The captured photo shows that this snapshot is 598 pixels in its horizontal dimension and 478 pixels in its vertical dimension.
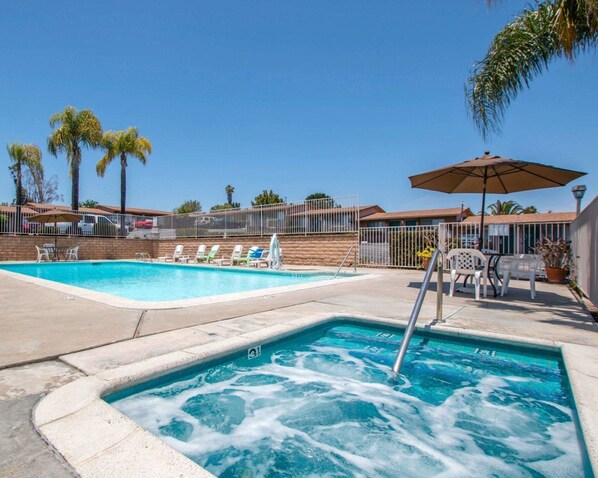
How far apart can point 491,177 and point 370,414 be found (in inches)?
267

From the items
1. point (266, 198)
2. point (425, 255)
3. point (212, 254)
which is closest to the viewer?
point (425, 255)

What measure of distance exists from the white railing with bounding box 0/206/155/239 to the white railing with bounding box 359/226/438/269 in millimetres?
14973

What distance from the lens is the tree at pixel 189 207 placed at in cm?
7056

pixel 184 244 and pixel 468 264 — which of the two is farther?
pixel 184 244

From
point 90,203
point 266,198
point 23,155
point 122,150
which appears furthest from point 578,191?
point 90,203

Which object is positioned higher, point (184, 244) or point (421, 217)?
point (421, 217)

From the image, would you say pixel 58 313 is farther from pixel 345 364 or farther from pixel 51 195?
pixel 51 195

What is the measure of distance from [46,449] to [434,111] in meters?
17.2

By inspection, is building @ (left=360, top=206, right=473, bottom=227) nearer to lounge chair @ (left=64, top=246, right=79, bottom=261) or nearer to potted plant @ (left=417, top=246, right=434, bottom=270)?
potted plant @ (left=417, top=246, right=434, bottom=270)

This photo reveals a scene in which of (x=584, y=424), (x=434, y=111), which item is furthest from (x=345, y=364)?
(x=434, y=111)

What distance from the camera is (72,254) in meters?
17.8

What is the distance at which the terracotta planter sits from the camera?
9.03 metres

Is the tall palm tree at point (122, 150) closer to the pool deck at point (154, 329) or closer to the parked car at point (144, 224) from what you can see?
the parked car at point (144, 224)

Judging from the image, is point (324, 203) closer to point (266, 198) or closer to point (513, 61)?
point (513, 61)
